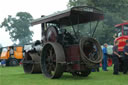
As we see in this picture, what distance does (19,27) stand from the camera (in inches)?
2514

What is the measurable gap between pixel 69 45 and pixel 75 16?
119cm

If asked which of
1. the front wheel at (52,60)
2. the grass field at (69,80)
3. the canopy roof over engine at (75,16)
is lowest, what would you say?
the grass field at (69,80)

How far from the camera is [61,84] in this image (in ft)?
21.6

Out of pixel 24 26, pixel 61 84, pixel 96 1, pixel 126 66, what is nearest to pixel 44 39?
pixel 61 84

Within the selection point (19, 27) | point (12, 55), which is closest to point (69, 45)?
point (12, 55)

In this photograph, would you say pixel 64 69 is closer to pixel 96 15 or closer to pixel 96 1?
pixel 96 15

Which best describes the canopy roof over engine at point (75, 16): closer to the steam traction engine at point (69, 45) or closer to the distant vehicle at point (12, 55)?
the steam traction engine at point (69, 45)

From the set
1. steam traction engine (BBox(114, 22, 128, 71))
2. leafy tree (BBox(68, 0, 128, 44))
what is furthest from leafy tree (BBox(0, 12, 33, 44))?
steam traction engine (BBox(114, 22, 128, 71))

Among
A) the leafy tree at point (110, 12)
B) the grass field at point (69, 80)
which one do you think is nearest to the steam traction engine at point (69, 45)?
the grass field at point (69, 80)

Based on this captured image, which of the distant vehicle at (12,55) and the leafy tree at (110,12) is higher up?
the leafy tree at (110,12)

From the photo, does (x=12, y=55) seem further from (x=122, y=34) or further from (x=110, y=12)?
(x=110, y=12)

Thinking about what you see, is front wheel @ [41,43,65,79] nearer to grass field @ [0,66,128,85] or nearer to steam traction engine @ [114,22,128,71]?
grass field @ [0,66,128,85]

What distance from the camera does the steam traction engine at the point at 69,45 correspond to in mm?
7578

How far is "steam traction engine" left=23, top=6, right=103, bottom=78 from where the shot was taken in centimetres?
758
